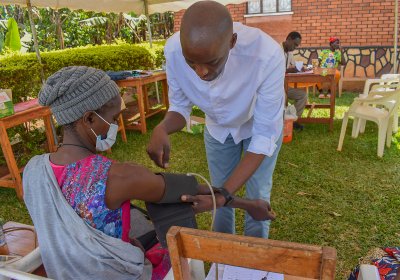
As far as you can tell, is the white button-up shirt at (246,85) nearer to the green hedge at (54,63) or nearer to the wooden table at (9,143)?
the wooden table at (9,143)

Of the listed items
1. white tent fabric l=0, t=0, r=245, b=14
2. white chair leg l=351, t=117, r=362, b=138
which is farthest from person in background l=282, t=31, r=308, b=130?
white tent fabric l=0, t=0, r=245, b=14

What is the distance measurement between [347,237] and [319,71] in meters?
3.47

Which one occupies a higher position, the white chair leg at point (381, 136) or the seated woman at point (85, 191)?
the seated woman at point (85, 191)

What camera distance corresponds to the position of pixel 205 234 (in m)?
0.91

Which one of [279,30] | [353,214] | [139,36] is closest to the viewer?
[353,214]

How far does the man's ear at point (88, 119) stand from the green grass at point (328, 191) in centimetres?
192

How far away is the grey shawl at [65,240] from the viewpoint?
129 cm

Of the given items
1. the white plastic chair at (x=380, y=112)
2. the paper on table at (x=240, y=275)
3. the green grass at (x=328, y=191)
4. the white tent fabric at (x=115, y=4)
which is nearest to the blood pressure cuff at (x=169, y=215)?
the paper on table at (x=240, y=275)

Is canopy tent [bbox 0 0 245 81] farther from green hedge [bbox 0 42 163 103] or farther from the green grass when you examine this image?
the green grass

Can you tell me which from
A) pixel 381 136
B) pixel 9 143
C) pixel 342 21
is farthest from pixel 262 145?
pixel 342 21

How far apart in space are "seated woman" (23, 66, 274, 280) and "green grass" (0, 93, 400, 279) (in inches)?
69.4

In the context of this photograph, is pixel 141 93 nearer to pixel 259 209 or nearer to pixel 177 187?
pixel 259 209

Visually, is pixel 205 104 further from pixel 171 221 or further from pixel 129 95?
pixel 129 95

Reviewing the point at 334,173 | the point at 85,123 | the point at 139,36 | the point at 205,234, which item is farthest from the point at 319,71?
the point at 139,36
